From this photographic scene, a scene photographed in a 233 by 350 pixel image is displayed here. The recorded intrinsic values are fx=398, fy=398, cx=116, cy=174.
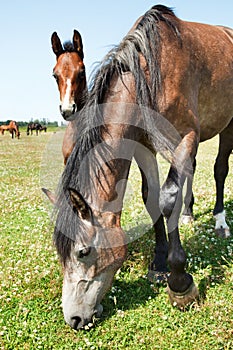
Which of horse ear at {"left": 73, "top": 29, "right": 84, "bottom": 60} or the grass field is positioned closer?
the grass field

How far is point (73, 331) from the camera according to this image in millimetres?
Result: 3928

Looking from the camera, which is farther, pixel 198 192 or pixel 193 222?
pixel 198 192

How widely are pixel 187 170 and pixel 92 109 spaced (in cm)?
124

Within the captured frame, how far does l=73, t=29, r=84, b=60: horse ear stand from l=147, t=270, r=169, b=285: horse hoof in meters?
4.22

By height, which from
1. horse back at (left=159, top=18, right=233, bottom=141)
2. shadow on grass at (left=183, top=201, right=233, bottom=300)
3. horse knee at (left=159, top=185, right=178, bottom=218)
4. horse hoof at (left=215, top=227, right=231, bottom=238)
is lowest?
horse hoof at (left=215, top=227, right=231, bottom=238)

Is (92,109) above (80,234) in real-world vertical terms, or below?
above

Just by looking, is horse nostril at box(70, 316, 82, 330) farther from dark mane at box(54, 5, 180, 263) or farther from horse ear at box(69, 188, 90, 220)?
horse ear at box(69, 188, 90, 220)

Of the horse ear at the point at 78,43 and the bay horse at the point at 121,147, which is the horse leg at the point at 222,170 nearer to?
the bay horse at the point at 121,147

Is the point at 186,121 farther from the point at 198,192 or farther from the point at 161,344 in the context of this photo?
the point at 198,192

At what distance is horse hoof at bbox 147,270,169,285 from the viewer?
4.82 metres

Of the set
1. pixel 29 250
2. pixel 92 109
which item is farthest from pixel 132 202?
pixel 92 109

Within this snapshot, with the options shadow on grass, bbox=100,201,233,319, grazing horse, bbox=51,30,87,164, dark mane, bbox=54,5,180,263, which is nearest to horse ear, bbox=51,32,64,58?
grazing horse, bbox=51,30,87,164

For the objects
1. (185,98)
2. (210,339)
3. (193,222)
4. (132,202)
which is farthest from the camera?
(132,202)

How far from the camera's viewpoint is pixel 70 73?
6750 mm
